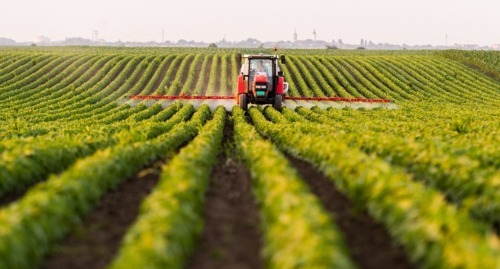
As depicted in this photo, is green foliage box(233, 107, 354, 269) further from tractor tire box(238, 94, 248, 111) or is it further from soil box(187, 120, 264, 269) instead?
tractor tire box(238, 94, 248, 111)

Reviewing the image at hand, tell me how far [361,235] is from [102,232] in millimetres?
3852

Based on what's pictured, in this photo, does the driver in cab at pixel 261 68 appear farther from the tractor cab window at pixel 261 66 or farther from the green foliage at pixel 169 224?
the green foliage at pixel 169 224

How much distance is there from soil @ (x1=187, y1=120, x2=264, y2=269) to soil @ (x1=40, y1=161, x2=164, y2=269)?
1234 mm

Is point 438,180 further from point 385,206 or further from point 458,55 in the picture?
point 458,55

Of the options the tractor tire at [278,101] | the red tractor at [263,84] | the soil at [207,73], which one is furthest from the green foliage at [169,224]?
the soil at [207,73]

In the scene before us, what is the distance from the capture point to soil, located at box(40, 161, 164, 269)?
810cm

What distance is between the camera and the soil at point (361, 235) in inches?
318

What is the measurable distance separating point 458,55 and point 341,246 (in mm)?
68656

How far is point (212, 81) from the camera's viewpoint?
53188mm

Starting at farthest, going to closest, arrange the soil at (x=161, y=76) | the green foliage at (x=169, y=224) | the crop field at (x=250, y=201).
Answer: the soil at (x=161, y=76) < the crop field at (x=250, y=201) < the green foliage at (x=169, y=224)

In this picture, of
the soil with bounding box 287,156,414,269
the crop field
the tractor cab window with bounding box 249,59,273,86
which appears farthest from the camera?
the tractor cab window with bounding box 249,59,273,86

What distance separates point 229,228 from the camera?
943 centimetres

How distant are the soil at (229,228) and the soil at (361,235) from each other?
4.22 feet

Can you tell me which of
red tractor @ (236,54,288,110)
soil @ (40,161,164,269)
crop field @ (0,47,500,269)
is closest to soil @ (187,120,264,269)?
crop field @ (0,47,500,269)
